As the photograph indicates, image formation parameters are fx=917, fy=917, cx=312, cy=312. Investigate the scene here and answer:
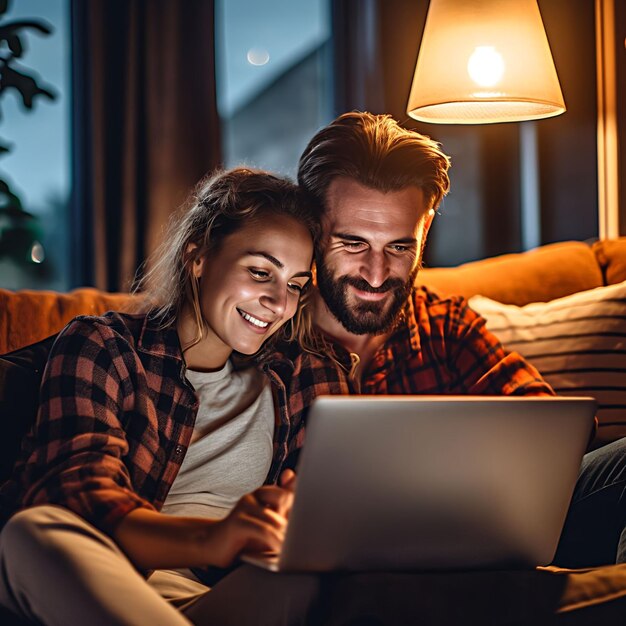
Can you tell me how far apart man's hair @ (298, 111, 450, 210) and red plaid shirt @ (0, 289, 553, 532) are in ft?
0.85

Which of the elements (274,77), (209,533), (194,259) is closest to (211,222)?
(194,259)

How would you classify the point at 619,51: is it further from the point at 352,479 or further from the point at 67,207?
the point at 352,479

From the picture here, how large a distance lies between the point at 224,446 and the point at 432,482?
572mm

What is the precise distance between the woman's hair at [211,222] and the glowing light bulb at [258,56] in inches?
66.1

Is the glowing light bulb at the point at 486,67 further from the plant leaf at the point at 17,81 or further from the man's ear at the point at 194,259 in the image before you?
the plant leaf at the point at 17,81

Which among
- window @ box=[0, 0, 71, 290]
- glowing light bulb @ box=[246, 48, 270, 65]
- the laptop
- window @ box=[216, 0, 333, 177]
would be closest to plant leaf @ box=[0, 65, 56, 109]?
window @ box=[0, 0, 71, 290]

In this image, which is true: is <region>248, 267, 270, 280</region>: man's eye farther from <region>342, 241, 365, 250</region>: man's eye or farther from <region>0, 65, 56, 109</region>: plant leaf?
<region>0, 65, 56, 109</region>: plant leaf

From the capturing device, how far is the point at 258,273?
1.58 metres

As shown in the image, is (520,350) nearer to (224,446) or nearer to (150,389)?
(224,446)

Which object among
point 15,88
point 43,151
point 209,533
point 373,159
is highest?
point 15,88

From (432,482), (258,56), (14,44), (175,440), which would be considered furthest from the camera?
(258,56)

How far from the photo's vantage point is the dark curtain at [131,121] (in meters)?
2.83

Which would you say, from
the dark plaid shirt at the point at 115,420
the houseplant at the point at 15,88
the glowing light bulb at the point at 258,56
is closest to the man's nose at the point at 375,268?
the dark plaid shirt at the point at 115,420

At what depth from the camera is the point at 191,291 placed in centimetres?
161
